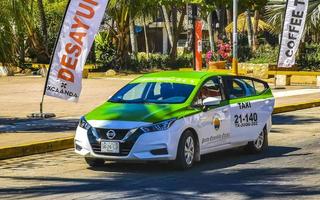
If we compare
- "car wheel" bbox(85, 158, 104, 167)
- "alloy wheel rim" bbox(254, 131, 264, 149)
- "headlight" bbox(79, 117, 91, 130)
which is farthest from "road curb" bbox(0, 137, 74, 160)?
"alloy wheel rim" bbox(254, 131, 264, 149)

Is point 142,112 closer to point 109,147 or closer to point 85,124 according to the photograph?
point 109,147

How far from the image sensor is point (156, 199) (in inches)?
344

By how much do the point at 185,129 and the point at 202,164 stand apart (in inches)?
42.9

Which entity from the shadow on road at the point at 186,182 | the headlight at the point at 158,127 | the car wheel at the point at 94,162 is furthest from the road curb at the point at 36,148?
the headlight at the point at 158,127

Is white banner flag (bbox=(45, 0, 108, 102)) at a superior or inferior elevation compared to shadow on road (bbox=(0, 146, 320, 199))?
superior

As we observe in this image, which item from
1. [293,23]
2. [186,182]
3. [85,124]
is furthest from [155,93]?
[293,23]

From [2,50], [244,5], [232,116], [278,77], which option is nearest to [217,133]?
[232,116]

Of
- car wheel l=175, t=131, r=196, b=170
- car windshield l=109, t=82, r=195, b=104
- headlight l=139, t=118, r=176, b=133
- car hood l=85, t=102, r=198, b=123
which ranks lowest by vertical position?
car wheel l=175, t=131, r=196, b=170

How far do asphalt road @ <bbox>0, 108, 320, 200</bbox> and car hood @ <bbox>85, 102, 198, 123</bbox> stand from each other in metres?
0.83

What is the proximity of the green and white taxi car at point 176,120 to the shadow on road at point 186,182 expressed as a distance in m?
0.29

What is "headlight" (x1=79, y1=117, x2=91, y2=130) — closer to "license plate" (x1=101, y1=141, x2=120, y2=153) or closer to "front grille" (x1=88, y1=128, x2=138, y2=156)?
"front grille" (x1=88, y1=128, x2=138, y2=156)

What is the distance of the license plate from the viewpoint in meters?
10.6

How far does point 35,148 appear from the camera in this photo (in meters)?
13.3

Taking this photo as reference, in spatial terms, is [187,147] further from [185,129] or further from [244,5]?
[244,5]
